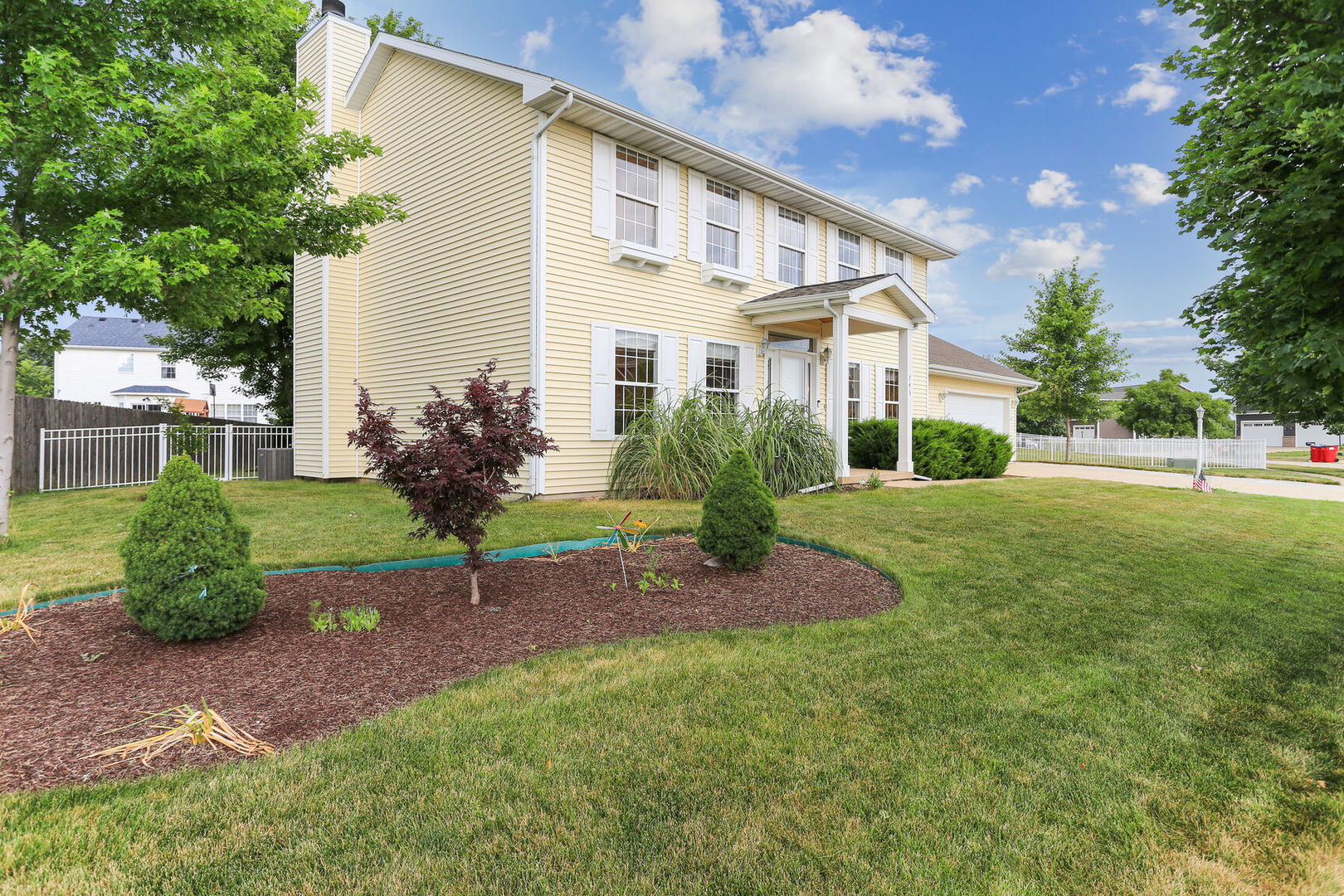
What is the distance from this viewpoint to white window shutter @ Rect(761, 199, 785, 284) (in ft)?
39.8

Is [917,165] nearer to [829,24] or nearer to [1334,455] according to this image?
[829,24]

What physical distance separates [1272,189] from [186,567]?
6562mm

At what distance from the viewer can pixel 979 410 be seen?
2077 centimetres

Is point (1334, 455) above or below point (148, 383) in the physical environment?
below

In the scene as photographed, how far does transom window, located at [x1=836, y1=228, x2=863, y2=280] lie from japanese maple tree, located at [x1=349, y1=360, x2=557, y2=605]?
1101 cm

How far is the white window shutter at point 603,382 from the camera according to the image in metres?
9.70

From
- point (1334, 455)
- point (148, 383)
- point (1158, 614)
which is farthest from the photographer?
point (148, 383)

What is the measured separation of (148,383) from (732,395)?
3967 centimetres

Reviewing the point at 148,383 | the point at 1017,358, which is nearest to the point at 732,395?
the point at 1017,358

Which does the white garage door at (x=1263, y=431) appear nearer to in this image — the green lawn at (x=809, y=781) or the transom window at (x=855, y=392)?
the transom window at (x=855, y=392)

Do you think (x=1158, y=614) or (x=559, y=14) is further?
(x=559, y=14)

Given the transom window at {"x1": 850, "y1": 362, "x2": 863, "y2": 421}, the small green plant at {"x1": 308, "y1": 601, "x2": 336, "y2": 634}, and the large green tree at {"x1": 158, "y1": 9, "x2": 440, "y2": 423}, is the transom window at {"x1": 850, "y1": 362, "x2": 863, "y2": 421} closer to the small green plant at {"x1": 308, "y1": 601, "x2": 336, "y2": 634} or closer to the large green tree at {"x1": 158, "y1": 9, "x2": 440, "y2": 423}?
the small green plant at {"x1": 308, "y1": 601, "x2": 336, "y2": 634}

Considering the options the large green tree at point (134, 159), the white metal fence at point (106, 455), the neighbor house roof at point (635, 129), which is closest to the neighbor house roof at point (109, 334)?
the white metal fence at point (106, 455)

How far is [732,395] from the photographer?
1140 centimetres
